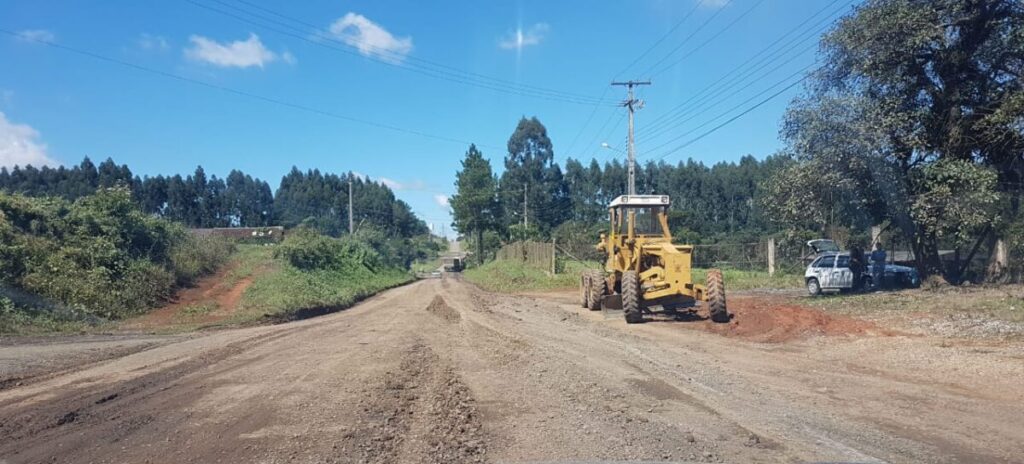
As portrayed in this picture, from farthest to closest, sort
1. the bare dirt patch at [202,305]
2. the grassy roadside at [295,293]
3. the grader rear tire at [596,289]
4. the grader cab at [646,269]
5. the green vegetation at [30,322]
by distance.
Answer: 1. the grassy roadside at [295,293]
2. the grader rear tire at [596,289]
3. the bare dirt patch at [202,305]
4. the grader cab at [646,269]
5. the green vegetation at [30,322]

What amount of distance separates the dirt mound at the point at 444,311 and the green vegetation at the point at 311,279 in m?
4.40

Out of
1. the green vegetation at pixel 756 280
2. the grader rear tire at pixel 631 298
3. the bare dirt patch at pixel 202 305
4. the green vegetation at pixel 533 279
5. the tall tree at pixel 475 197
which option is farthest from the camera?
the tall tree at pixel 475 197

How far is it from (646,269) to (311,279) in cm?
1782

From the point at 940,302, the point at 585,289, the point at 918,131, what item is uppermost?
the point at 918,131

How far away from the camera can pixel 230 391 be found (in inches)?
353

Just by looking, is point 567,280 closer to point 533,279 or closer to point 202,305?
point 533,279

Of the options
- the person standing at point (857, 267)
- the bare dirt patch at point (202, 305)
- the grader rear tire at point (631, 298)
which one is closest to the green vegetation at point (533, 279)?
the person standing at point (857, 267)

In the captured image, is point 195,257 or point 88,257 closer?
point 88,257

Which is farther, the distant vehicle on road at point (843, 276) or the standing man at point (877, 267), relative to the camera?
the standing man at point (877, 267)

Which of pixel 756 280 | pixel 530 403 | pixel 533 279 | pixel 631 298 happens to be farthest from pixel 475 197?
pixel 530 403

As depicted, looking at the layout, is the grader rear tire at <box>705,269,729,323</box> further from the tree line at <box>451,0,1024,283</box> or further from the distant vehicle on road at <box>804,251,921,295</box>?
the distant vehicle on road at <box>804,251,921,295</box>

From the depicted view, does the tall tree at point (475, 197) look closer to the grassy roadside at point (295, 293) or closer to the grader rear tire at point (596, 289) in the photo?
the grassy roadside at point (295, 293)

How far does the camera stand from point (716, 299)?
56.7ft

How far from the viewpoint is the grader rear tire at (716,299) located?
679 inches
